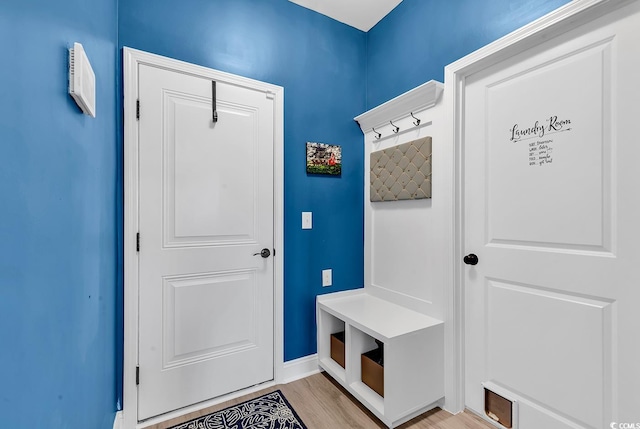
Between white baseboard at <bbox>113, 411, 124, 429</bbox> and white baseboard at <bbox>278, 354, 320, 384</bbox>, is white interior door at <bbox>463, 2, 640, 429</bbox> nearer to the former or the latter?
white baseboard at <bbox>278, 354, 320, 384</bbox>

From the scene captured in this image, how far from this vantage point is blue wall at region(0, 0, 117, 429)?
0.51m

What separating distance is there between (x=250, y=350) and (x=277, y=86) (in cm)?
186

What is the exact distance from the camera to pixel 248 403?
6.04 feet

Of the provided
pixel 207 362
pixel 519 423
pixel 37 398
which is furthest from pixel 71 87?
pixel 519 423

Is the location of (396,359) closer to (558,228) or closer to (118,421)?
(558,228)

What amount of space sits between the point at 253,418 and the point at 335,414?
0.49 meters

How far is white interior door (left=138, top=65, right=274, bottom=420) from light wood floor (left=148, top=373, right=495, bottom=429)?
103 mm

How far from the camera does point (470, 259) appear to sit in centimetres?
175

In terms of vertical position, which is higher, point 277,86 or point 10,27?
point 277,86

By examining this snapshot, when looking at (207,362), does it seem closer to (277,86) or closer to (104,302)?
(104,302)

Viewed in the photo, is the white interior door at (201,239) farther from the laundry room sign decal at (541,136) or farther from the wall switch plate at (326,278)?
the laundry room sign decal at (541,136)

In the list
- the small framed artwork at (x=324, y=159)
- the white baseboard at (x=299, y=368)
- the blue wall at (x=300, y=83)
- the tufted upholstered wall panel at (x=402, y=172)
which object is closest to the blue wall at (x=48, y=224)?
the blue wall at (x=300, y=83)

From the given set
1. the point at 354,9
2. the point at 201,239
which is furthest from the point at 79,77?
the point at 354,9

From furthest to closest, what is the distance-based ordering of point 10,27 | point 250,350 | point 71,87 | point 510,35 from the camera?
1. point 250,350
2. point 510,35
3. point 71,87
4. point 10,27
